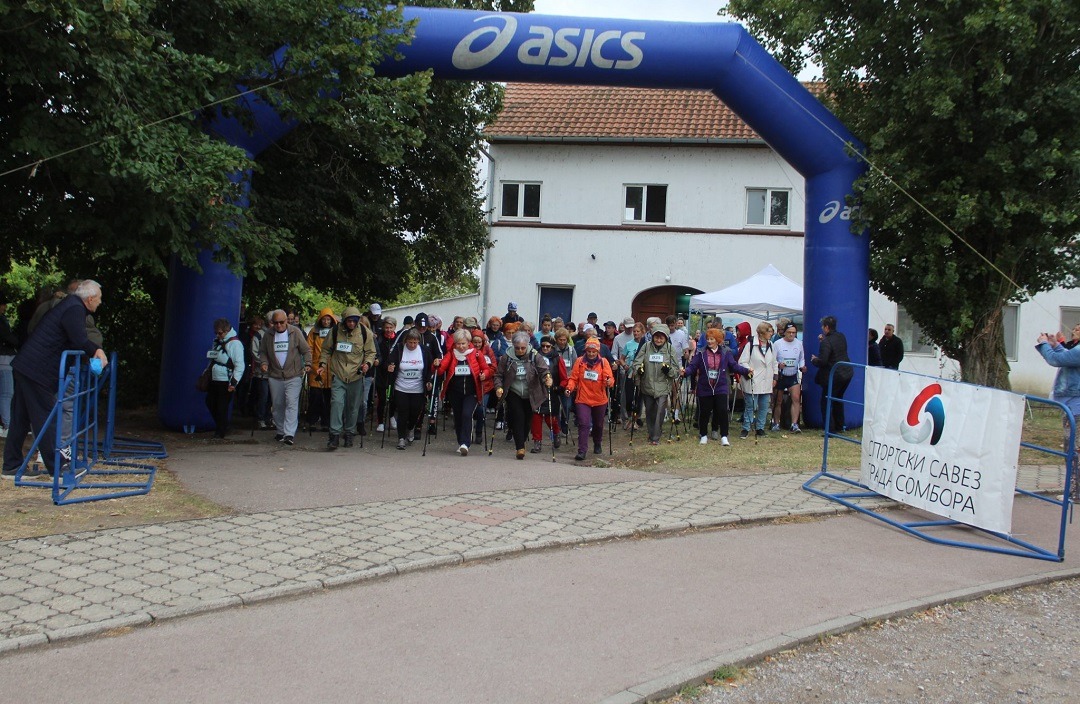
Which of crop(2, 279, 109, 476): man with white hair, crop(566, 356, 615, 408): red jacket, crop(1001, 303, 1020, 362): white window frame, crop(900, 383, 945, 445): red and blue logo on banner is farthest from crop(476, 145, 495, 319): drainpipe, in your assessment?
crop(900, 383, 945, 445): red and blue logo on banner

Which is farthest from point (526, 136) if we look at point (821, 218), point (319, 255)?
point (821, 218)

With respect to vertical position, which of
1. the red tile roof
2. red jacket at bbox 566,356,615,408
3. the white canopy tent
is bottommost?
red jacket at bbox 566,356,615,408

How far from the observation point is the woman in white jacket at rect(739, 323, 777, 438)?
13961 mm

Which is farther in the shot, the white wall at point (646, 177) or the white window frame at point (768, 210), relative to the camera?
the white wall at point (646, 177)

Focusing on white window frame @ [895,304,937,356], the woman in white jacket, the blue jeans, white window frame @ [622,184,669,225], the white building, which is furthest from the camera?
white window frame @ [622,184,669,225]

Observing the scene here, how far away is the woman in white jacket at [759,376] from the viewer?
14.0m

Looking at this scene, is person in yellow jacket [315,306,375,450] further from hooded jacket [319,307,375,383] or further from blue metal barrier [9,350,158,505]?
blue metal barrier [9,350,158,505]

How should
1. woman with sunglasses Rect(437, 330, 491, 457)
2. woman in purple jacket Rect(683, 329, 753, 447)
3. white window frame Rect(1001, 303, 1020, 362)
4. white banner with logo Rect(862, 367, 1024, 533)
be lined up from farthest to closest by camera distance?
white window frame Rect(1001, 303, 1020, 362) < woman in purple jacket Rect(683, 329, 753, 447) < woman with sunglasses Rect(437, 330, 491, 457) < white banner with logo Rect(862, 367, 1024, 533)

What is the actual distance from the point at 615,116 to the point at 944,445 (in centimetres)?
2093

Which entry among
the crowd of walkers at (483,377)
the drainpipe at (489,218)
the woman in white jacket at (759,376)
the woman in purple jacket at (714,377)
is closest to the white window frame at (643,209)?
the drainpipe at (489,218)

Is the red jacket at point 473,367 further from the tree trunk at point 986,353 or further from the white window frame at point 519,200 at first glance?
the white window frame at point 519,200

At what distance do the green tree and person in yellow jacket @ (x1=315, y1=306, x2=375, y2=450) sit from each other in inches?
292

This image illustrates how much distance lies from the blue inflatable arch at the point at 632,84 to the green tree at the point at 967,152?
0.60m

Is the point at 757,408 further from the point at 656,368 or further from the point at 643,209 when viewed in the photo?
the point at 643,209
